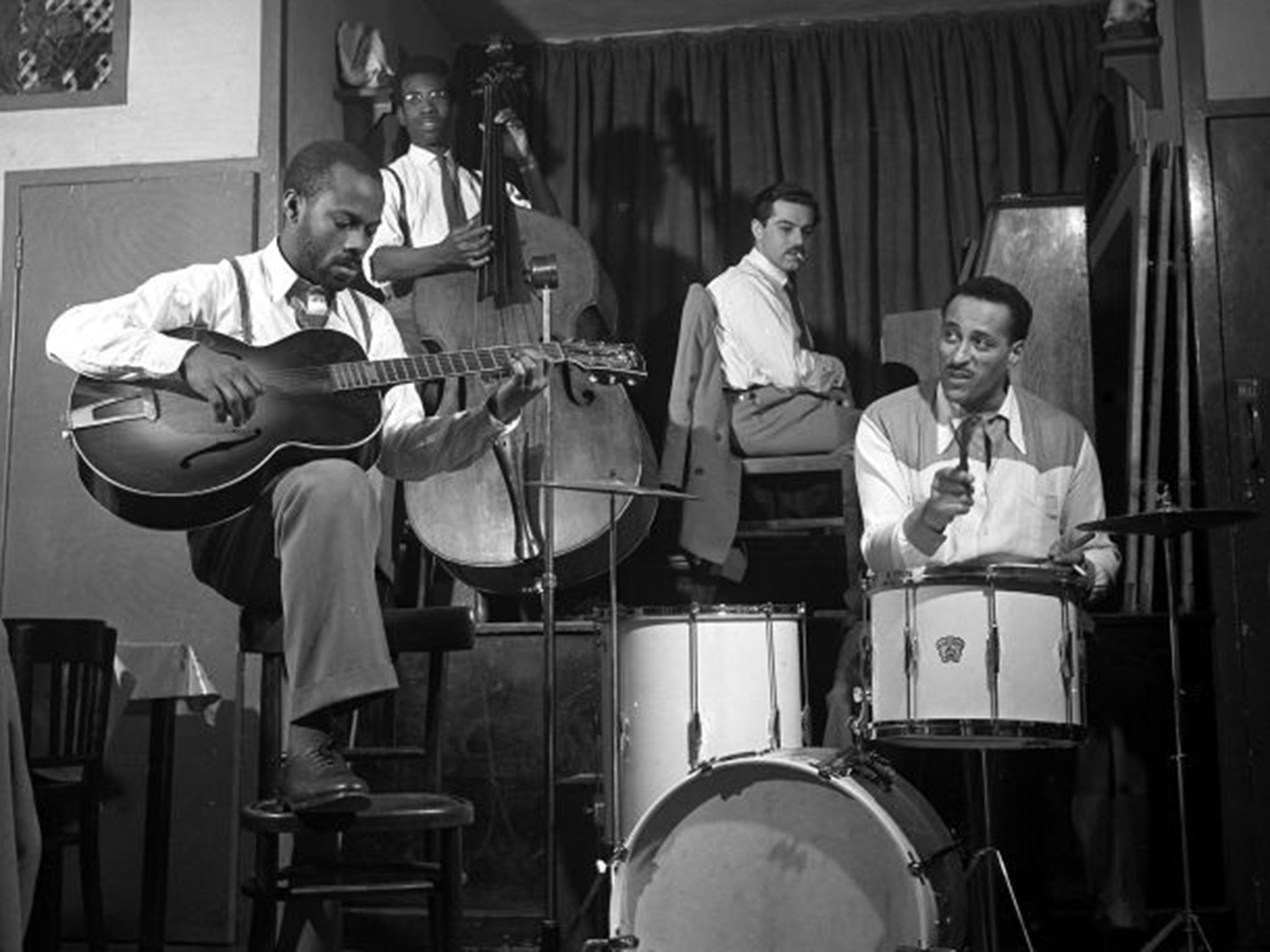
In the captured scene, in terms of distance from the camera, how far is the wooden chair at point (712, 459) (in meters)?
5.18

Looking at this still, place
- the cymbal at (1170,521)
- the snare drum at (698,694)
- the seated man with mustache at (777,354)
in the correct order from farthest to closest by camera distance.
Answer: the seated man with mustache at (777,354) → the snare drum at (698,694) → the cymbal at (1170,521)

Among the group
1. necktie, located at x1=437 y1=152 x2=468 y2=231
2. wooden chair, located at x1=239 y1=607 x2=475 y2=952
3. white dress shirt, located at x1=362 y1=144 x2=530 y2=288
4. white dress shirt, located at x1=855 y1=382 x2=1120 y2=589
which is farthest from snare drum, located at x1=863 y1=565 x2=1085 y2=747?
necktie, located at x1=437 y1=152 x2=468 y2=231

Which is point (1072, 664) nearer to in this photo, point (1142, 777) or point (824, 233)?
point (1142, 777)

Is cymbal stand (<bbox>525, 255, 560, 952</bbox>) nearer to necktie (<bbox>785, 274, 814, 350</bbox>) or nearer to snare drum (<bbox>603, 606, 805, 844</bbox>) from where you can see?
snare drum (<bbox>603, 606, 805, 844</bbox>)

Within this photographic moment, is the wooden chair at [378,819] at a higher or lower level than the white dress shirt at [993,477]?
lower

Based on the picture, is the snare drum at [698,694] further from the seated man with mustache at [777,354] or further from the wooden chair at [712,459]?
the seated man with mustache at [777,354]

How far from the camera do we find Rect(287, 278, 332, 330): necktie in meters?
3.85

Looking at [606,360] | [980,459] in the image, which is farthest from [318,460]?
[980,459]

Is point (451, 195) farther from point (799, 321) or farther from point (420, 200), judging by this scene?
point (799, 321)

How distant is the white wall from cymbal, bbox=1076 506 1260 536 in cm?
273

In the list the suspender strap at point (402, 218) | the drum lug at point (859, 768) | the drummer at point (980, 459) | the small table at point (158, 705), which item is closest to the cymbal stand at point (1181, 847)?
the drummer at point (980, 459)

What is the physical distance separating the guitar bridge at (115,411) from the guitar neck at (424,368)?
1.34 ft

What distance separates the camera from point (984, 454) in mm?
4344

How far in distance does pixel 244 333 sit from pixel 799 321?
2411 millimetres
